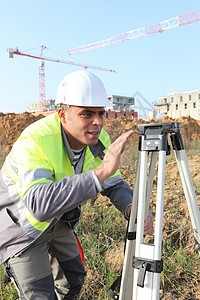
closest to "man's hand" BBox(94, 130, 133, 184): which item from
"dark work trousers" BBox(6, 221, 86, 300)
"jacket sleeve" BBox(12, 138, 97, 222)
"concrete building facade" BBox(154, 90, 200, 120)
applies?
"jacket sleeve" BBox(12, 138, 97, 222)

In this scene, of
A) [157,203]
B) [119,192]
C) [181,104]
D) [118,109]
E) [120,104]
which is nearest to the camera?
[157,203]

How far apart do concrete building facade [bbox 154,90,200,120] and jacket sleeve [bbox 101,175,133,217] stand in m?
62.8

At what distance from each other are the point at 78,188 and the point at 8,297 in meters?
1.67

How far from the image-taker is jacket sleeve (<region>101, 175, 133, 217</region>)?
191cm

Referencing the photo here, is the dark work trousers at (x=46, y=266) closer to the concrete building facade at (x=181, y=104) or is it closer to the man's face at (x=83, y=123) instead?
the man's face at (x=83, y=123)

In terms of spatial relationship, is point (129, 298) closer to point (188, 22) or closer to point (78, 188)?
point (78, 188)

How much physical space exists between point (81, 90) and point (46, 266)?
118 centimetres

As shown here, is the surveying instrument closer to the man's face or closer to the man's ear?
the man's face

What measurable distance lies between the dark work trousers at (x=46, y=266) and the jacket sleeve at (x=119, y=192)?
0.46 metres

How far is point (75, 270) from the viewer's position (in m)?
2.29

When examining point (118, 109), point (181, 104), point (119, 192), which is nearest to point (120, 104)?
point (118, 109)

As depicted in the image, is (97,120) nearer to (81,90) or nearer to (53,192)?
(81,90)

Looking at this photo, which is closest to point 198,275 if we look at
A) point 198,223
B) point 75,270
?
point 75,270

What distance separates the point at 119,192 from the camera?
198cm
